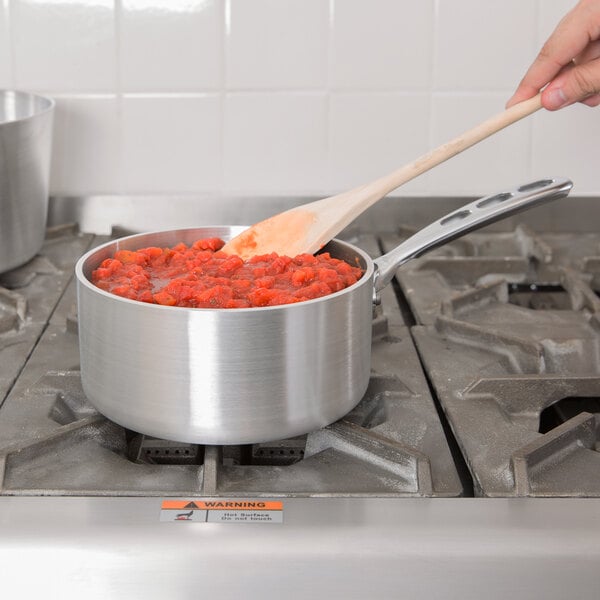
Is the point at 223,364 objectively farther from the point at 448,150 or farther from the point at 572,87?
the point at 572,87

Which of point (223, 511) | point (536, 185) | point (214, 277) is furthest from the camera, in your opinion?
point (536, 185)

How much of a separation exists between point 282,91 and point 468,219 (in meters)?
0.58

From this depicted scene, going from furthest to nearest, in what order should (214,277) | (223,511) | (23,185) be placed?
(23,185)
(214,277)
(223,511)

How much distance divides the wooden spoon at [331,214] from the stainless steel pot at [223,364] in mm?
173

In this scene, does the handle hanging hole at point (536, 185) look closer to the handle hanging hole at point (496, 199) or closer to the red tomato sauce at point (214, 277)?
the handle hanging hole at point (496, 199)

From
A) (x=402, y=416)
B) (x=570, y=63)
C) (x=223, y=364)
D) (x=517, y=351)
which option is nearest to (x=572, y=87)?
(x=570, y=63)

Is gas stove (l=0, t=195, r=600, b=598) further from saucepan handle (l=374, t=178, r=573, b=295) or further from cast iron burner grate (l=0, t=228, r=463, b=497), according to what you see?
saucepan handle (l=374, t=178, r=573, b=295)

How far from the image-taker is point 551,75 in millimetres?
1031

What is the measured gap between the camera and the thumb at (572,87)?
3.19ft

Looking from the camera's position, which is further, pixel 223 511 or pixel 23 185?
pixel 23 185

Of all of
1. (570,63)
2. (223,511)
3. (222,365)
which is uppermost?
(570,63)

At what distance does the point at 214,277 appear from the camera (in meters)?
0.86

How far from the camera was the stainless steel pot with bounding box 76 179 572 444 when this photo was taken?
717mm

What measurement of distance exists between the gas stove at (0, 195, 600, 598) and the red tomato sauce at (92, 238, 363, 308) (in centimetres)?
12
